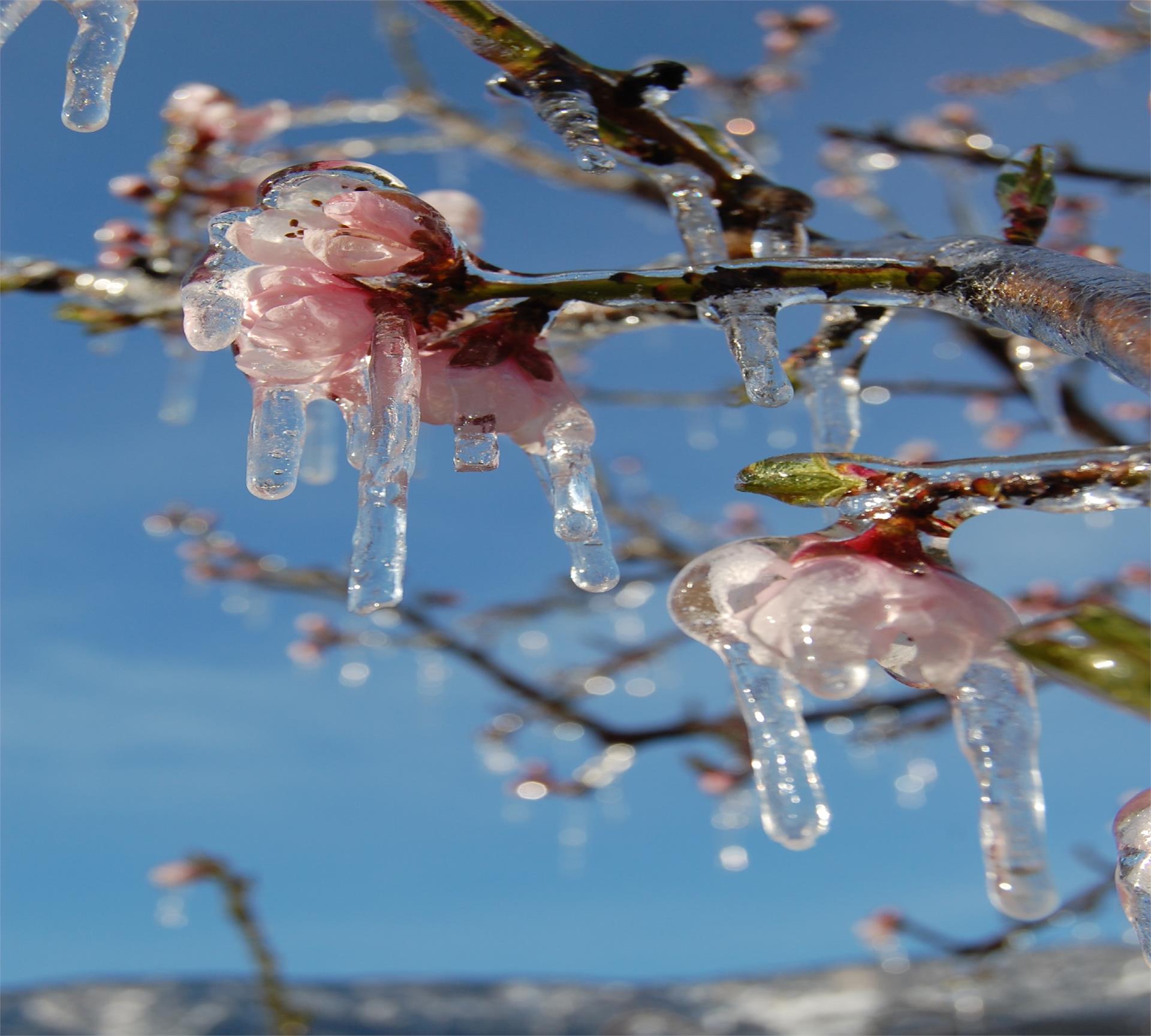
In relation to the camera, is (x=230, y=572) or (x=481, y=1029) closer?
(x=230, y=572)

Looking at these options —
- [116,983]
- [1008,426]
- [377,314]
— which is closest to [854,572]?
[377,314]

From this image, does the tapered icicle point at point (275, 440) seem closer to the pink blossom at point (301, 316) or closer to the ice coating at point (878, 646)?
the pink blossom at point (301, 316)

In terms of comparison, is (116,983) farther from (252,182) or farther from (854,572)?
(854,572)

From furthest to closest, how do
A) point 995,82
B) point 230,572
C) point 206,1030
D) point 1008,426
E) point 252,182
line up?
point 206,1030 < point 1008,426 < point 230,572 < point 995,82 < point 252,182

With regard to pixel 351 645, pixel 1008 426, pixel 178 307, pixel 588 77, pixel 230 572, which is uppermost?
pixel 588 77

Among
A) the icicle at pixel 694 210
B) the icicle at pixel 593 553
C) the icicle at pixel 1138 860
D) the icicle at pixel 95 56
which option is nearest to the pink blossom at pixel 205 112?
the icicle at pixel 95 56

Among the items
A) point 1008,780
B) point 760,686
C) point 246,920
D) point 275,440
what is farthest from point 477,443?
point 246,920

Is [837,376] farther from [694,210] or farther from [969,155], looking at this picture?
[969,155]

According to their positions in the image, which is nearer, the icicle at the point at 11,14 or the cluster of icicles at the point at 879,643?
the cluster of icicles at the point at 879,643
